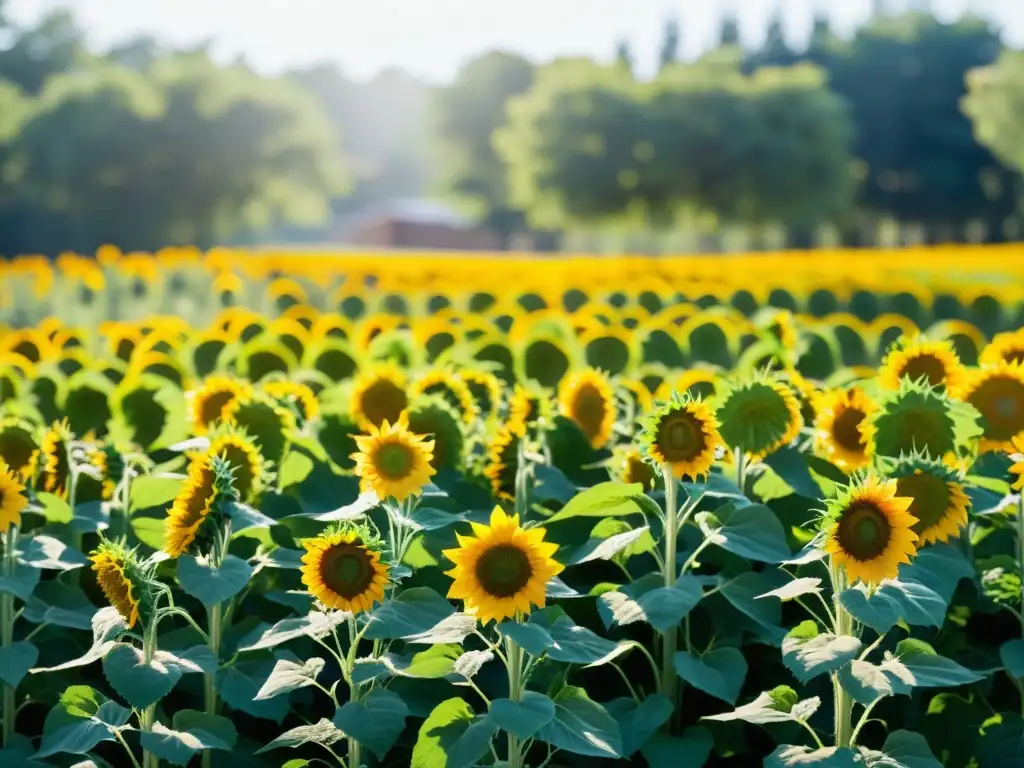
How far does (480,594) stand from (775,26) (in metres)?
66.3

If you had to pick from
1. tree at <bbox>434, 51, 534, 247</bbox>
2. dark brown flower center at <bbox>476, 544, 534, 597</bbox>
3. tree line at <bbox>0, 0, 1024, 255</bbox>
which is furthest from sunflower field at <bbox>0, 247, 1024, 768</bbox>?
tree at <bbox>434, 51, 534, 247</bbox>

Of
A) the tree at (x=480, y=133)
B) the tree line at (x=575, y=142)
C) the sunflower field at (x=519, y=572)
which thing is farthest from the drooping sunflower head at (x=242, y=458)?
the tree at (x=480, y=133)

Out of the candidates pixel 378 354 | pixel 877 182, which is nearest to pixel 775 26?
pixel 877 182

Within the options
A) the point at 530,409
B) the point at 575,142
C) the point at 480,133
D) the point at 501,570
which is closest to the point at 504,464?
the point at 530,409

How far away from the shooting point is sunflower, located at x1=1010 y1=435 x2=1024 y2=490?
263 centimetres

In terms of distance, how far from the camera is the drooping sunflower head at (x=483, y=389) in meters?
3.84

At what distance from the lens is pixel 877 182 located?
5675cm

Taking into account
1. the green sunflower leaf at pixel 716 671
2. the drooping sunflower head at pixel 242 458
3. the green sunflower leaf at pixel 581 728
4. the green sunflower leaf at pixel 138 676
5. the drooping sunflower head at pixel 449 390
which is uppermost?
the drooping sunflower head at pixel 449 390

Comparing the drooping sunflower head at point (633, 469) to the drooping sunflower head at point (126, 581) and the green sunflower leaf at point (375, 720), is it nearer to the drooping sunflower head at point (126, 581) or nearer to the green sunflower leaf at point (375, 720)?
the green sunflower leaf at point (375, 720)

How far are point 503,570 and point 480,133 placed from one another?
6194 cm

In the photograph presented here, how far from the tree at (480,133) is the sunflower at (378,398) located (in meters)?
58.0

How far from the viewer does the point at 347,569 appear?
2.39 metres

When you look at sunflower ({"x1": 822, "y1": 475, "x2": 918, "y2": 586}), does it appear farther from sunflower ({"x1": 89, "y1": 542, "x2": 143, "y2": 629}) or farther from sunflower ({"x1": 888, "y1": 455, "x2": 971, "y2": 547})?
sunflower ({"x1": 89, "y1": 542, "x2": 143, "y2": 629})

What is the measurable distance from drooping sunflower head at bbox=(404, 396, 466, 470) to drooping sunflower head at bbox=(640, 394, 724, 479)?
2.68 feet
